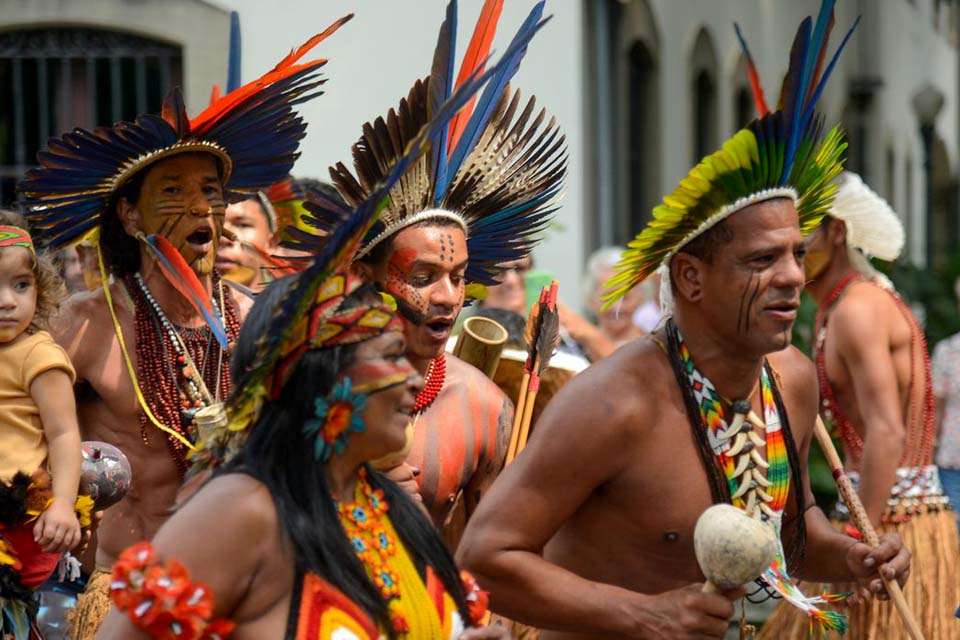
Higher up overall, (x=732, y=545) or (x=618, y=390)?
(x=618, y=390)

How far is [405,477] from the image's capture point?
487cm

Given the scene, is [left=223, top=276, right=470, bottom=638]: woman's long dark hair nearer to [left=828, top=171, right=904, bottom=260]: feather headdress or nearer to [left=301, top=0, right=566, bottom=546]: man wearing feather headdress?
[left=301, top=0, right=566, bottom=546]: man wearing feather headdress

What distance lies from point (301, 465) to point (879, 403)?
12.7 feet

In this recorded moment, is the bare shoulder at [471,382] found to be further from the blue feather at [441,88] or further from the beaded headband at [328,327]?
the beaded headband at [328,327]

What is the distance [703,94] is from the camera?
19.3 metres

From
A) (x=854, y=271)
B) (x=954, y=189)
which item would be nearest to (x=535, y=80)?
(x=854, y=271)

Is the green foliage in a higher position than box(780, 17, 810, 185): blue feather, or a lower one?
lower

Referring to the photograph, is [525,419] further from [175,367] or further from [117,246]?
Result: [117,246]

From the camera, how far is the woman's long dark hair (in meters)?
3.25

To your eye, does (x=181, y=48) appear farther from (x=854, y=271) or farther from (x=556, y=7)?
(x=854, y=271)

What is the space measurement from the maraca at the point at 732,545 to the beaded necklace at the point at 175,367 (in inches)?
87.2

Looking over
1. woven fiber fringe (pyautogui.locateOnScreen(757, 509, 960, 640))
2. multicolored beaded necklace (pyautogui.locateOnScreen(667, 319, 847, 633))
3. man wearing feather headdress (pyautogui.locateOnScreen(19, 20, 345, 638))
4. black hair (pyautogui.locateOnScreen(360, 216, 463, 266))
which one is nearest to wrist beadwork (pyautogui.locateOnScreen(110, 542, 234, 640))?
multicolored beaded necklace (pyautogui.locateOnScreen(667, 319, 847, 633))

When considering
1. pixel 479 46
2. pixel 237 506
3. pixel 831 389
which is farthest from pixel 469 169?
pixel 831 389

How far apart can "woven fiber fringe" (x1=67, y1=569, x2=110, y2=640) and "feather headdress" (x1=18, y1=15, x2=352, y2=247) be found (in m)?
1.07
